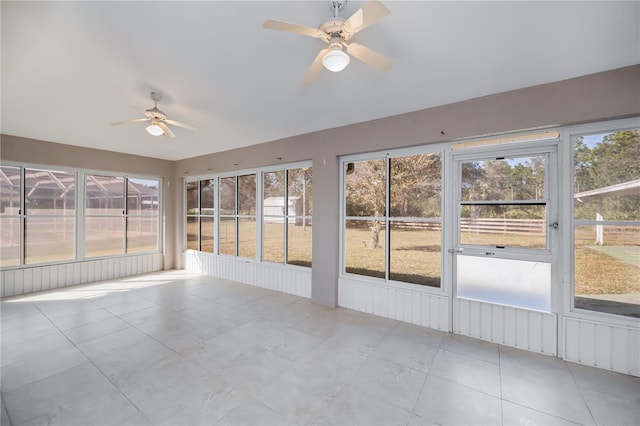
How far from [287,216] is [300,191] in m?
0.52

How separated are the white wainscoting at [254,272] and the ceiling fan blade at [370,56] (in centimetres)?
333

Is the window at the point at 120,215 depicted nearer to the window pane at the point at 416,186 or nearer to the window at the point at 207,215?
the window at the point at 207,215

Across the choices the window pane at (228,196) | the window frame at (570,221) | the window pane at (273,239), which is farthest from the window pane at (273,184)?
the window frame at (570,221)

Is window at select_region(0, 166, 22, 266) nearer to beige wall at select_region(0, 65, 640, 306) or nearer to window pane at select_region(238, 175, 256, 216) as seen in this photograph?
beige wall at select_region(0, 65, 640, 306)

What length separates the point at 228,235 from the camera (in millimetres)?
5723

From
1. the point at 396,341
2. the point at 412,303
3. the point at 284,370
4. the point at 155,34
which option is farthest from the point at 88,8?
the point at 412,303

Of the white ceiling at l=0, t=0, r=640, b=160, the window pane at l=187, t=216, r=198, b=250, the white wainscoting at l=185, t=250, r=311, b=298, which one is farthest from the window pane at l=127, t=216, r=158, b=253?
the white ceiling at l=0, t=0, r=640, b=160

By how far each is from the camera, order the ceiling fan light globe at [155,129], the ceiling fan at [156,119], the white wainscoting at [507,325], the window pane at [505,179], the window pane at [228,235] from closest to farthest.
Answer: the white wainscoting at [507,325]
the window pane at [505,179]
the ceiling fan at [156,119]
the ceiling fan light globe at [155,129]
the window pane at [228,235]

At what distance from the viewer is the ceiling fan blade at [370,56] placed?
1806 millimetres

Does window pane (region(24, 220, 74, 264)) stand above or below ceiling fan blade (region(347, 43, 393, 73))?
below

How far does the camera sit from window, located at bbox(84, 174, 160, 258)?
17.7ft

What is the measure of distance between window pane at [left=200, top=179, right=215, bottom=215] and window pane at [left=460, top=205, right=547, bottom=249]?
510cm

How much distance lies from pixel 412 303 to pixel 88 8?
412 cm

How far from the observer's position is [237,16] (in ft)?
5.96
